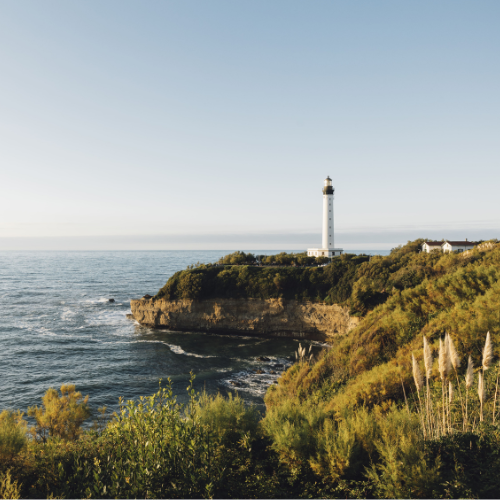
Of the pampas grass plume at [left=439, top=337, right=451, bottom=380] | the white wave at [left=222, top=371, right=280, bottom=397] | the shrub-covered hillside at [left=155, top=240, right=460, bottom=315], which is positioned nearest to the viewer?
the pampas grass plume at [left=439, top=337, right=451, bottom=380]

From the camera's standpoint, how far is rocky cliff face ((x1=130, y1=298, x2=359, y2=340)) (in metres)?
48.9

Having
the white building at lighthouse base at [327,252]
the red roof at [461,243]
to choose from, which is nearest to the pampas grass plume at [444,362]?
the red roof at [461,243]

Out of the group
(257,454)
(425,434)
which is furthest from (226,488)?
(425,434)

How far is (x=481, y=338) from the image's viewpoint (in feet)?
40.8

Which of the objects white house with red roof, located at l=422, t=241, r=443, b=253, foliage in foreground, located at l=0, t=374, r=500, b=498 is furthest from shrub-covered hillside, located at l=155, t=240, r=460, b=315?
foliage in foreground, located at l=0, t=374, r=500, b=498

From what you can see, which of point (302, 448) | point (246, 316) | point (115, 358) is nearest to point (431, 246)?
point (246, 316)

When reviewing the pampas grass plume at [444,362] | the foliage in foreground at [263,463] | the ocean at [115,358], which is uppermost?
the pampas grass plume at [444,362]

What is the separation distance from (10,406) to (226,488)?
29.1m

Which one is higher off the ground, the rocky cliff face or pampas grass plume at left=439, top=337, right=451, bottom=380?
pampas grass plume at left=439, top=337, right=451, bottom=380

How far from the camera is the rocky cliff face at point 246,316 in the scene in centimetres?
4888

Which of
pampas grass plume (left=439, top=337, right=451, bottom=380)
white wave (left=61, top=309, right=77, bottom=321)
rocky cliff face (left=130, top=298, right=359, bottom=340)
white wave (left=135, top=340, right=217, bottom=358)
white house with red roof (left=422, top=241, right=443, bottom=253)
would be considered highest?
white house with red roof (left=422, top=241, right=443, bottom=253)

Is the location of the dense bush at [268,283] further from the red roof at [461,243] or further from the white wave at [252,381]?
the white wave at [252,381]

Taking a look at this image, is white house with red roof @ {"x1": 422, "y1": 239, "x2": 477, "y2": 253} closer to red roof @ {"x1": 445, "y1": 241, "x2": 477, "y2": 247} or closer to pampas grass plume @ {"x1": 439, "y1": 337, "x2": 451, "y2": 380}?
red roof @ {"x1": 445, "y1": 241, "x2": 477, "y2": 247}

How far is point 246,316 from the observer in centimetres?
5181
